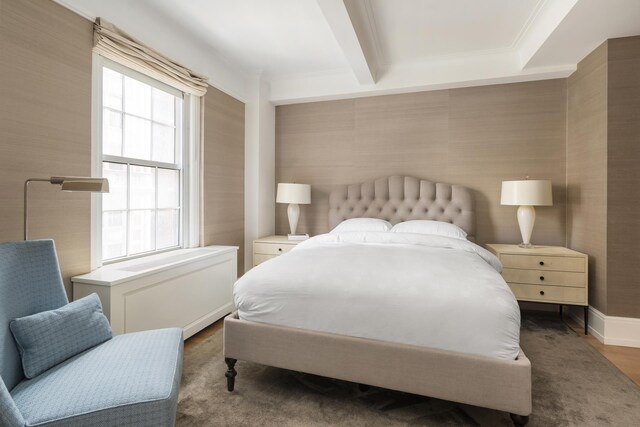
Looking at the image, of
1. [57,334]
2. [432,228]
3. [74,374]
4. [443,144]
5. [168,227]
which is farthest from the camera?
[443,144]

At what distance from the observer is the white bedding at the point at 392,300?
5.00 feet

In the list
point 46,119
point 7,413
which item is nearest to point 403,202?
point 46,119

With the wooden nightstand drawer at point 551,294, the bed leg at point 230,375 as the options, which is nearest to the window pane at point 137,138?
the bed leg at point 230,375

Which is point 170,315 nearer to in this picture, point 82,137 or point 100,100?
point 82,137

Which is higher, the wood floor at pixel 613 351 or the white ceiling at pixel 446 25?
the white ceiling at pixel 446 25

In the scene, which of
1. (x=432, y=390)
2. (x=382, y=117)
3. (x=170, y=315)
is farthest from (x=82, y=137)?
(x=382, y=117)

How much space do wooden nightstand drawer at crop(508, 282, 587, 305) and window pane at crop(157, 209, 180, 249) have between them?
3.19 meters

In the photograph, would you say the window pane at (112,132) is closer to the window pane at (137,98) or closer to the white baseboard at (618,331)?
the window pane at (137,98)

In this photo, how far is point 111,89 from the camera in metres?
2.44

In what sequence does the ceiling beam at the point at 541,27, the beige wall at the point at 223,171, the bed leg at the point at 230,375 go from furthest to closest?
the beige wall at the point at 223,171
the ceiling beam at the point at 541,27
the bed leg at the point at 230,375

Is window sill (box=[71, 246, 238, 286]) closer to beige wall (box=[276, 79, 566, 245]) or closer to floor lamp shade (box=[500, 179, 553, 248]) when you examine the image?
beige wall (box=[276, 79, 566, 245])

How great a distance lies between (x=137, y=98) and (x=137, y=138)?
320mm

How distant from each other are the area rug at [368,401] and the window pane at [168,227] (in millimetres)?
1187

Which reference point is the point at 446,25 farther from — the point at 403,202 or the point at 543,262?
the point at 543,262
